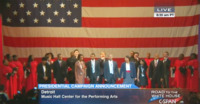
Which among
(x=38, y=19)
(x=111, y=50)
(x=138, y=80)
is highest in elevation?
(x=38, y=19)

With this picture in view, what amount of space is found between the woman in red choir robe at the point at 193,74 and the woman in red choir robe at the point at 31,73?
5.33 metres

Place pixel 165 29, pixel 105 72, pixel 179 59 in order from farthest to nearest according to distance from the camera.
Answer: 1. pixel 165 29
2. pixel 179 59
3. pixel 105 72

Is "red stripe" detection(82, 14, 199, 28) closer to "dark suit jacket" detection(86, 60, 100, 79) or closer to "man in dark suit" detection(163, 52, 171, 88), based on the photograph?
"man in dark suit" detection(163, 52, 171, 88)

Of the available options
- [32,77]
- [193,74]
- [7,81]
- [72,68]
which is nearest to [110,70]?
[72,68]

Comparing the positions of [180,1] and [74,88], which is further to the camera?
[180,1]

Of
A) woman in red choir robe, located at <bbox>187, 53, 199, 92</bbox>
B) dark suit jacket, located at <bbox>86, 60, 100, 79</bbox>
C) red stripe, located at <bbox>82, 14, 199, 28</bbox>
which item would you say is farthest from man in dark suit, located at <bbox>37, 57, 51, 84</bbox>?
woman in red choir robe, located at <bbox>187, 53, 199, 92</bbox>

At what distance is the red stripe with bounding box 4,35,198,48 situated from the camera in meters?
15.5

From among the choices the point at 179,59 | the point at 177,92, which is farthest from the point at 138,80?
the point at 177,92

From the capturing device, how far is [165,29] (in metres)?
15.7

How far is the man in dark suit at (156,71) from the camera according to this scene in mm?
14141

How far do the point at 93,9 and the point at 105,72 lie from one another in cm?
295

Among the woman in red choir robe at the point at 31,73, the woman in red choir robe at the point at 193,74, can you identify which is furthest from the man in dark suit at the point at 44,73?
the woman in red choir robe at the point at 193,74

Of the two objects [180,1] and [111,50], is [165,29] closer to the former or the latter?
[180,1]

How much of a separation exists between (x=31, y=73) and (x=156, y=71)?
431 centimetres
